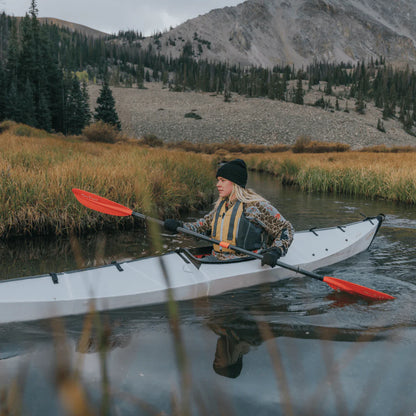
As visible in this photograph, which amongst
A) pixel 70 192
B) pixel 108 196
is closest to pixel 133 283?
pixel 70 192

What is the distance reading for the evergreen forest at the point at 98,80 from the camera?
36.2 meters

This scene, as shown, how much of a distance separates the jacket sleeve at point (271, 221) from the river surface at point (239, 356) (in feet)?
1.98

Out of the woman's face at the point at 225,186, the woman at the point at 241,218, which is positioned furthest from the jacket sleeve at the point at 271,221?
the woman's face at the point at 225,186

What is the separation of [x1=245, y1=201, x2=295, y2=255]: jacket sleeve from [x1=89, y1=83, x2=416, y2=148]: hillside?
41336 mm

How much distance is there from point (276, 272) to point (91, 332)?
2.16m

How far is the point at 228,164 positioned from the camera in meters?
3.99

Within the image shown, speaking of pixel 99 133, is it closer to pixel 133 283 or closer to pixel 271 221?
pixel 271 221

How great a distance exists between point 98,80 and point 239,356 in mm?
109681

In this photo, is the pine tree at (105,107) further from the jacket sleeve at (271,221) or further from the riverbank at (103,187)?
the jacket sleeve at (271,221)

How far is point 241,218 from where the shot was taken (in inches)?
159

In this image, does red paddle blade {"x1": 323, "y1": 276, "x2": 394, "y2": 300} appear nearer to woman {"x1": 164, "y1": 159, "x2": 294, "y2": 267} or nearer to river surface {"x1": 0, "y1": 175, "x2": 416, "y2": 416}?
river surface {"x1": 0, "y1": 175, "x2": 416, "y2": 416}

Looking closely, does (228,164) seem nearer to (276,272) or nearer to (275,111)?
(276,272)

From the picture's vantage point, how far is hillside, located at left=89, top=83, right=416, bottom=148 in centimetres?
4650

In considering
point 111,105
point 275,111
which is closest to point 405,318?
point 111,105
